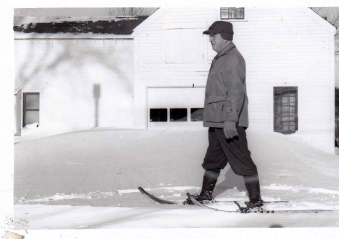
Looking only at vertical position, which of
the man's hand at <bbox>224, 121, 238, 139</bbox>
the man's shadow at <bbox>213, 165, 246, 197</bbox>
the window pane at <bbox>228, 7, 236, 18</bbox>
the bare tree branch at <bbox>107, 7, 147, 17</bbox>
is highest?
the bare tree branch at <bbox>107, 7, 147, 17</bbox>

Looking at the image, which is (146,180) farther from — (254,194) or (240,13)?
(240,13)

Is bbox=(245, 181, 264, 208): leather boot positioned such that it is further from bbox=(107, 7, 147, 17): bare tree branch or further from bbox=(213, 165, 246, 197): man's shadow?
bbox=(107, 7, 147, 17): bare tree branch

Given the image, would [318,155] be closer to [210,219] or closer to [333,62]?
[333,62]

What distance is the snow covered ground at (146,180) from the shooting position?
3854 mm

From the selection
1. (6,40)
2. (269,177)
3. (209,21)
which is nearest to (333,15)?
(209,21)

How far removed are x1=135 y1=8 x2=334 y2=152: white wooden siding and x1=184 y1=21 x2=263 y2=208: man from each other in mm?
1143

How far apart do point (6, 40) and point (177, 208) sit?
2795 mm

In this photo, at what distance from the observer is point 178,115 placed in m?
5.30

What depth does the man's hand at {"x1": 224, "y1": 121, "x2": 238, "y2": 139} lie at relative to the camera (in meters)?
3.65

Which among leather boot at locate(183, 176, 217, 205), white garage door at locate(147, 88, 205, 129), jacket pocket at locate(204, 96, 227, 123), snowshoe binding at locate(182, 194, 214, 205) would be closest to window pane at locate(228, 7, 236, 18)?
white garage door at locate(147, 88, 205, 129)

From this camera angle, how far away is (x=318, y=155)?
16.9 feet

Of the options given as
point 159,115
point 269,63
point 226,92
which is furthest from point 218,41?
point 269,63

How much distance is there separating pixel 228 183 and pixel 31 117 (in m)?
2.69

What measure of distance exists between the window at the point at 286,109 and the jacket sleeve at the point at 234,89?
168cm
